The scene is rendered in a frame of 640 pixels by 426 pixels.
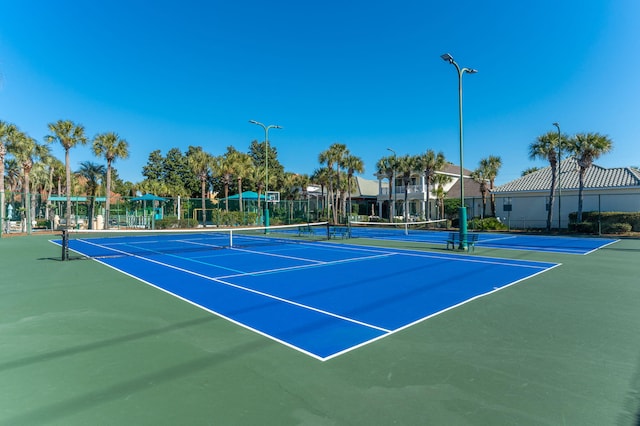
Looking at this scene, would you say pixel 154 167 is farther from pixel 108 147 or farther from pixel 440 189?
pixel 440 189

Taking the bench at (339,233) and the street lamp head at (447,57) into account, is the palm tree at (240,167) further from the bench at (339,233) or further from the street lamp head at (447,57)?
the street lamp head at (447,57)

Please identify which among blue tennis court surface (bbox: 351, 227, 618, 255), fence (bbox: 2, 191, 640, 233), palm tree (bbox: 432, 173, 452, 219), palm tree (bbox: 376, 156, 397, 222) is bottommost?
blue tennis court surface (bbox: 351, 227, 618, 255)

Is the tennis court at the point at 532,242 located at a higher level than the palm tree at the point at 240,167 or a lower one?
lower

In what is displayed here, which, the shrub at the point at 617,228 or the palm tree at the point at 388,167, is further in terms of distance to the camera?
the palm tree at the point at 388,167

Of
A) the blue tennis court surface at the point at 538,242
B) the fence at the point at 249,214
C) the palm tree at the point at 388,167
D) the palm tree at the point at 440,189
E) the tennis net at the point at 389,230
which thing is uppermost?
the palm tree at the point at 388,167

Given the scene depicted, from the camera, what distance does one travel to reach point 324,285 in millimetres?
9562

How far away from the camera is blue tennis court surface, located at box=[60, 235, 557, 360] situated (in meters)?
6.19

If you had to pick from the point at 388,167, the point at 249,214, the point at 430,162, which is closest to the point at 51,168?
the point at 249,214

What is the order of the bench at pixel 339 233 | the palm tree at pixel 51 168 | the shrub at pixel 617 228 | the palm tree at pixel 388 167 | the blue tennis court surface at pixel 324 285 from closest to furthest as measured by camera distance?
the blue tennis court surface at pixel 324 285
the bench at pixel 339 233
the shrub at pixel 617 228
the palm tree at pixel 388 167
the palm tree at pixel 51 168

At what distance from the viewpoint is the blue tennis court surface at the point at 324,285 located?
6191mm

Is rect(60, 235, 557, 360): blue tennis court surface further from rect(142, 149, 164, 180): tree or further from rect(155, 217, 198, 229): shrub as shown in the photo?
rect(142, 149, 164, 180): tree

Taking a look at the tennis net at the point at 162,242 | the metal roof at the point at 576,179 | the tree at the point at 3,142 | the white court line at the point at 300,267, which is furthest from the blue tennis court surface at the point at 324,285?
the metal roof at the point at 576,179

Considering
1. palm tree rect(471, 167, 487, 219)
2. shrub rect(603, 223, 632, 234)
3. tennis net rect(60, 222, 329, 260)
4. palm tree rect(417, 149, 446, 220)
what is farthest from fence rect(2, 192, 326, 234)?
shrub rect(603, 223, 632, 234)

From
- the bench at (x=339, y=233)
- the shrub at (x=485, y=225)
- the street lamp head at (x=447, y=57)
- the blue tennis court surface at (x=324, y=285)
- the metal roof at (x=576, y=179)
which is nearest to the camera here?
the blue tennis court surface at (x=324, y=285)
